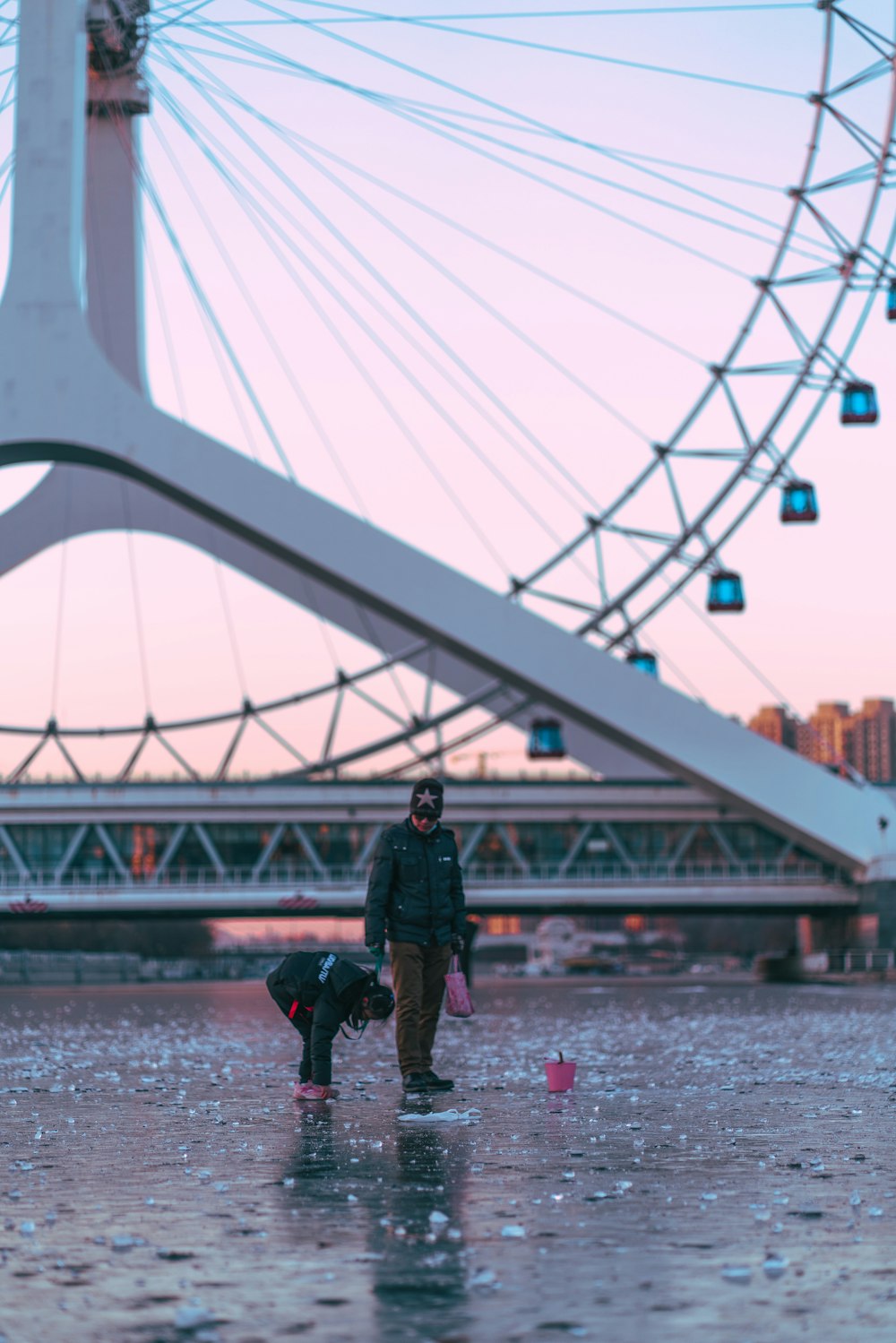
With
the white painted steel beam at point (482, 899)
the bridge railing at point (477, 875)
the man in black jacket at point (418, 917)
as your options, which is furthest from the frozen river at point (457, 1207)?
the bridge railing at point (477, 875)

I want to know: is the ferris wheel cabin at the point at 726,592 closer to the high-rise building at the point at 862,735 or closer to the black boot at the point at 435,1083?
the black boot at the point at 435,1083

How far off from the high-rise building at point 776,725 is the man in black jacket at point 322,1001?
91.7m

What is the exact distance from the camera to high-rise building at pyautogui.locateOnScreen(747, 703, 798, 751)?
340 feet

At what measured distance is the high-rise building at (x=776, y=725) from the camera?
103562 mm

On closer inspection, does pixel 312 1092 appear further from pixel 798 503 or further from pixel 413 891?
pixel 798 503

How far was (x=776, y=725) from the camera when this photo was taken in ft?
346

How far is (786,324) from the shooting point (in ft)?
142

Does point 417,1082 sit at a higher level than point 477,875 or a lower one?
lower

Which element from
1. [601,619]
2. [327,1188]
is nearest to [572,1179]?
[327,1188]

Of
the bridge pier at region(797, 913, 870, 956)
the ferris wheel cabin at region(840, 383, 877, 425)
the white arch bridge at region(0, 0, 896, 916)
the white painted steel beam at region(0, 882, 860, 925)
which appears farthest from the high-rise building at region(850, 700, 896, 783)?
the ferris wheel cabin at region(840, 383, 877, 425)

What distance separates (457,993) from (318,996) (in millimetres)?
852

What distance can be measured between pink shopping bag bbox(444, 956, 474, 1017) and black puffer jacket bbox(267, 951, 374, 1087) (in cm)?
50

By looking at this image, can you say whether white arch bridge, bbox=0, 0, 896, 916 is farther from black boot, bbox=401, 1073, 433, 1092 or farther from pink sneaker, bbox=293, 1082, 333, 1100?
pink sneaker, bbox=293, 1082, 333, 1100

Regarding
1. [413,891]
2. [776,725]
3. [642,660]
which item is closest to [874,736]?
[776,725]
